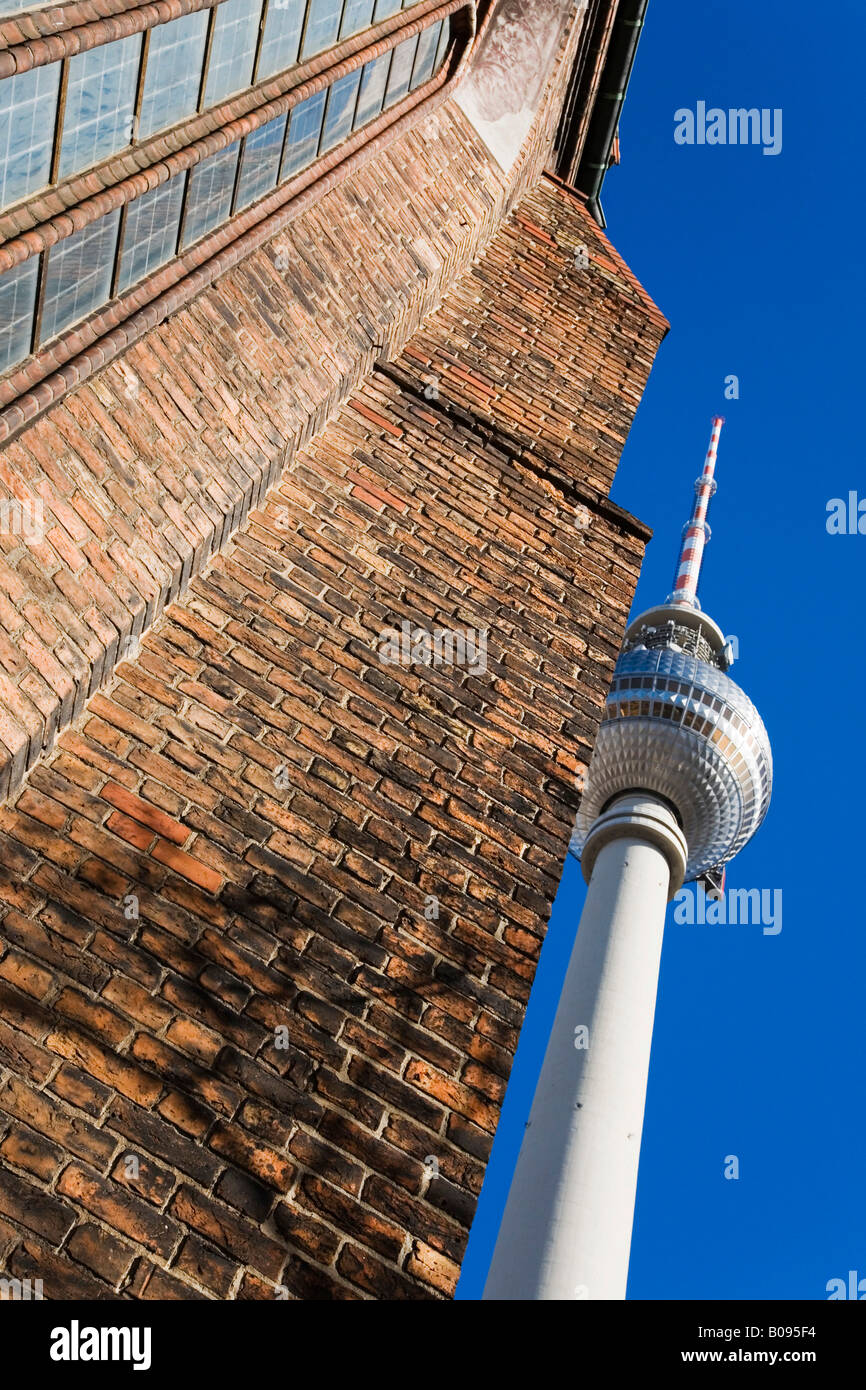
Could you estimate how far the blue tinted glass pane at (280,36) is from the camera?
4656 millimetres

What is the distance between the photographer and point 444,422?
5617 millimetres

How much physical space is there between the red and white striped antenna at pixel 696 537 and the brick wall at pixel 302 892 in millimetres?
30686

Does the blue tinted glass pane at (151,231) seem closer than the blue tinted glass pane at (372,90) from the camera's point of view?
Yes

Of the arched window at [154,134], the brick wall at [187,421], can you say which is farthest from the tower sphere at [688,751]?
the arched window at [154,134]

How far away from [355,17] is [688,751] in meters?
25.0

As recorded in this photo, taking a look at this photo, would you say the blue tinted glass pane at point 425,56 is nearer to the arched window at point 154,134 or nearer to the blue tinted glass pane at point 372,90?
the blue tinted glass pane at point 372,90

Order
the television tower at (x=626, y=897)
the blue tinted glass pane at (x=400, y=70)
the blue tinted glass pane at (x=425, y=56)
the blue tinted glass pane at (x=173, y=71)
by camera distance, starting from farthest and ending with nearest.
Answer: the television tower at (x=626, y=897)
the blue tinted glass pane at (x=425, y=56)
the blue tinted glass pane at (x=400, y=70)
the blue tinted glass pane at (x=173, y=71)

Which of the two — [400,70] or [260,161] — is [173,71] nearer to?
[260,161]

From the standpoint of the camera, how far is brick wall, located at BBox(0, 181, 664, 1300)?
2.68 meters

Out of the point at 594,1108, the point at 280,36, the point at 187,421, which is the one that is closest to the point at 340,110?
the point at 280,36
